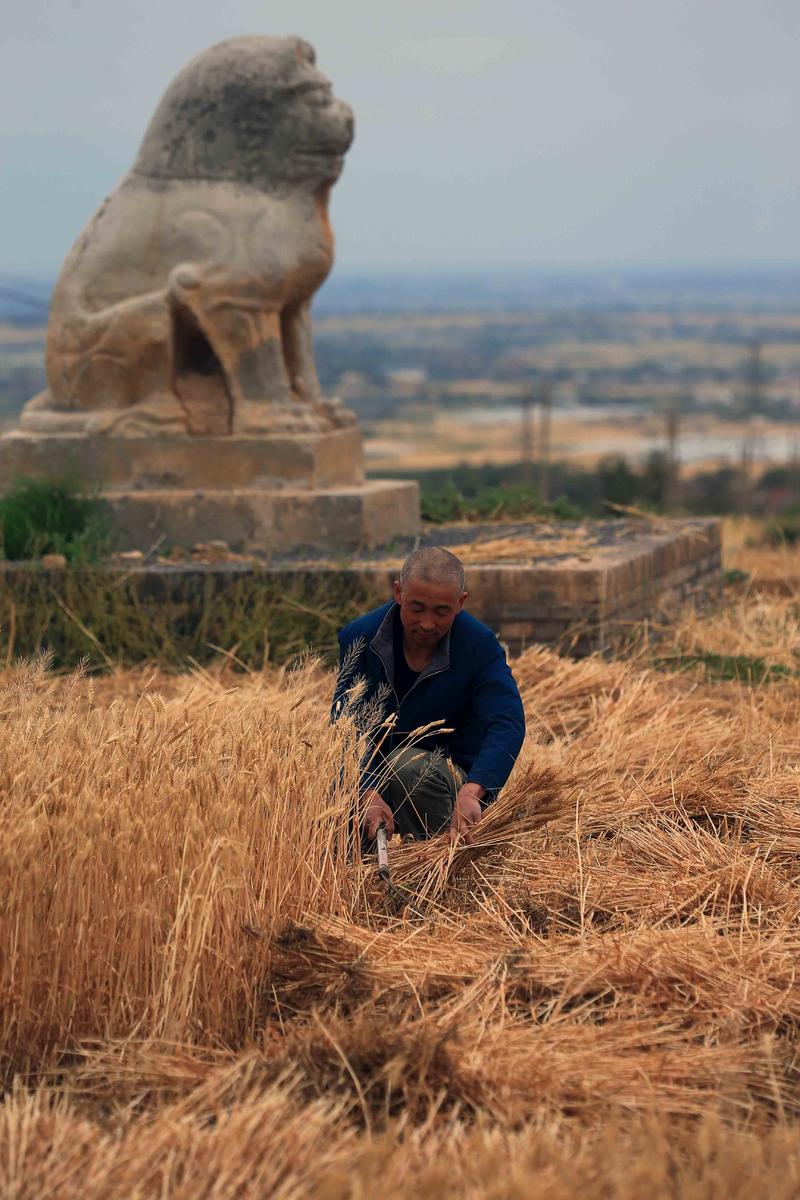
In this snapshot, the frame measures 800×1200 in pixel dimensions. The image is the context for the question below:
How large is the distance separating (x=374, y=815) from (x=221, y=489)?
5.25 m

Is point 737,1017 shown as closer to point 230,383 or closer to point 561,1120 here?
point 561,1120

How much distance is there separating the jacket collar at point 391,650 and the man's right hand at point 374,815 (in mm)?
351

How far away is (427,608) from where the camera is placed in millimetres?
4734

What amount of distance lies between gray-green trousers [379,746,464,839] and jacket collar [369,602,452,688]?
0.71 ft

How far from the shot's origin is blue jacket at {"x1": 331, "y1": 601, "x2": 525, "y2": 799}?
15.9 feet

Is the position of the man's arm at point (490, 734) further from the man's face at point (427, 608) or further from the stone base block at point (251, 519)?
the stone base block at point (251, 519)

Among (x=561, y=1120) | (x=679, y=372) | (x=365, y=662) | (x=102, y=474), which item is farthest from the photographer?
(x=679, y=372)

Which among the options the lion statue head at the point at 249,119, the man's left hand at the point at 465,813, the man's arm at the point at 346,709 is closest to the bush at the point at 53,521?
the lion statue head at the point at 249,119

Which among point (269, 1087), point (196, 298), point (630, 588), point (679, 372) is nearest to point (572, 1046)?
point (269, 1087)

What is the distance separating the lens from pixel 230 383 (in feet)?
32.1

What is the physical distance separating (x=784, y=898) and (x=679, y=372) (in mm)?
94036

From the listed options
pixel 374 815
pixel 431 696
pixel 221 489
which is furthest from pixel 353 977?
pixel 221 489

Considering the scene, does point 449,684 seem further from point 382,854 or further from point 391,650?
point 382,854

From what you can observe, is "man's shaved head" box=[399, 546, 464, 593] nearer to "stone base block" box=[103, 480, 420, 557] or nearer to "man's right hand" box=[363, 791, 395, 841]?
"man's right hand" box=[363, 791, 395, 841]
